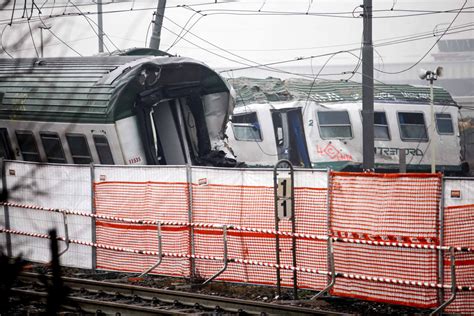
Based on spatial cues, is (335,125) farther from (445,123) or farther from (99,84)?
→ (99,84)

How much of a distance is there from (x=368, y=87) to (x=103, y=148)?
6.41 metres

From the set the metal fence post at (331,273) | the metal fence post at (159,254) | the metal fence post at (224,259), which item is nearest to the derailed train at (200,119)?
the metal fence post at (159,254)

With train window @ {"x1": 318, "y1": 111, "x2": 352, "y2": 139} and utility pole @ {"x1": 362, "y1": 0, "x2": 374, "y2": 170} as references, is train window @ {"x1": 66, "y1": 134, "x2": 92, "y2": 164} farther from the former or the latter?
train window @ {"x1": 318, "y1": 111, "x2": 352, "y2": 139}

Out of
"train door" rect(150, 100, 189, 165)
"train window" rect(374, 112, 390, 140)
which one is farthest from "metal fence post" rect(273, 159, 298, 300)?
"train window" rect(374, 112, 390, 140)

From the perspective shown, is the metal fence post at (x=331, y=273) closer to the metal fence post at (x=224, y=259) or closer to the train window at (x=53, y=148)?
the metal fence post at (x=224, y=259)

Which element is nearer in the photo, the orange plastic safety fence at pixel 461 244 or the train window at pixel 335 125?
the orange plastic safety fence at pixel 461 244

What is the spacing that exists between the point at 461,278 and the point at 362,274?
134cm

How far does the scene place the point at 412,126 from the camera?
2647cm

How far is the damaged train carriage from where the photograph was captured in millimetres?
15648

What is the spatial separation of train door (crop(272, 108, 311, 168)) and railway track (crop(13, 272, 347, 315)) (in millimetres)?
15795

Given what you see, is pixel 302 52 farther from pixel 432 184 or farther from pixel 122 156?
pixel 432 184

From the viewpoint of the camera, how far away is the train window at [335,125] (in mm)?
26359

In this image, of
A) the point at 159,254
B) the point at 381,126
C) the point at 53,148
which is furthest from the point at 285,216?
the point at 381,126

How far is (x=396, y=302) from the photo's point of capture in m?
9.98
